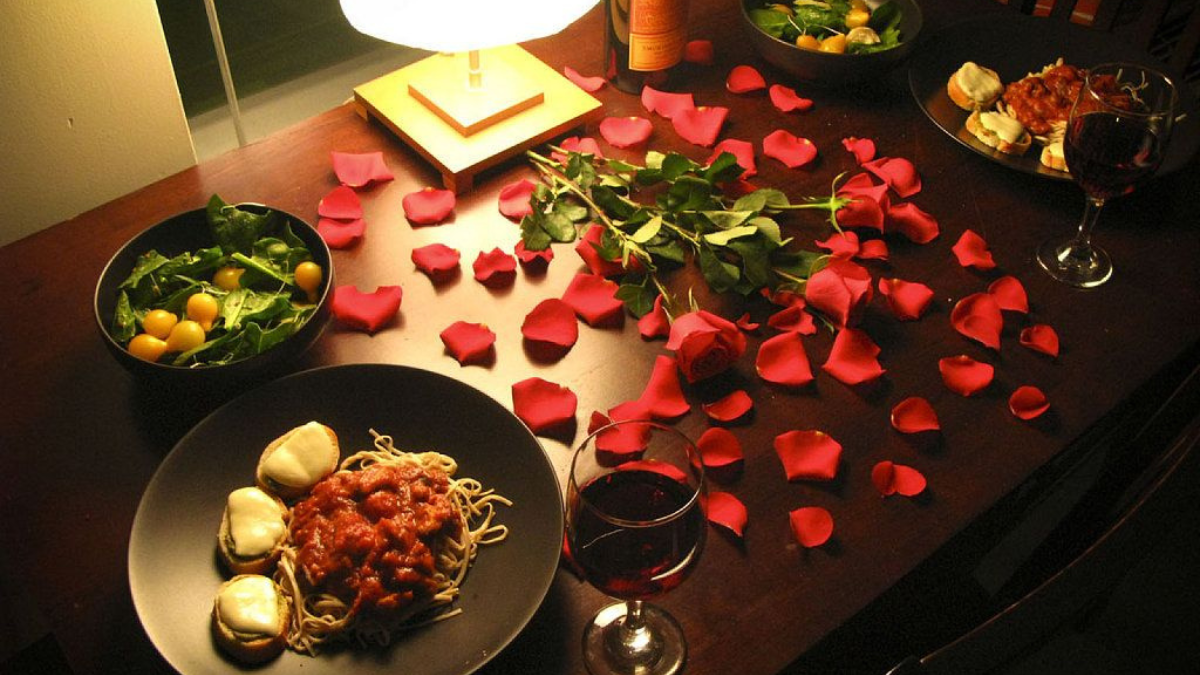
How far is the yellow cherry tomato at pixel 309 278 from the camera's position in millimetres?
1117

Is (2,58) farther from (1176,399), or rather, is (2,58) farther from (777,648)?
(1176,399)

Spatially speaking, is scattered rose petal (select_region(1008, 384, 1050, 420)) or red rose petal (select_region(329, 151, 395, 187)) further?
red rose petal (select_region(329, 151, 395, 187))

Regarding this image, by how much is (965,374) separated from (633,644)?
1.67ft

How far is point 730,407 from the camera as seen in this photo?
1.09 m

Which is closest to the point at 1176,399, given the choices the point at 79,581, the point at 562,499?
the point at 562,499

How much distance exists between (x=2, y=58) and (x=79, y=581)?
78 cm

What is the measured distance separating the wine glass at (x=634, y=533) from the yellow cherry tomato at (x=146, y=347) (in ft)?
1.52

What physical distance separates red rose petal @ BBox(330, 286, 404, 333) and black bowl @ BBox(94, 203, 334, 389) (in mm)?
52

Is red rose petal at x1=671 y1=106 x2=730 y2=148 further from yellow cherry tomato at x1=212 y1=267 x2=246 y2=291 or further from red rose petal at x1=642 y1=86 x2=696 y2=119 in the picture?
yellow cherry tomato at x1=212 y1=267 x2=246 y2=291

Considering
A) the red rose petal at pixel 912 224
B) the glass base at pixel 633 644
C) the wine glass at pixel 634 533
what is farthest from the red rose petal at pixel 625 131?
the glass base at pixel 633 644

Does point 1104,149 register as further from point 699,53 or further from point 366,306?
point 366,306

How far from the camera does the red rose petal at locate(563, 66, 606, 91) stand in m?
1.52

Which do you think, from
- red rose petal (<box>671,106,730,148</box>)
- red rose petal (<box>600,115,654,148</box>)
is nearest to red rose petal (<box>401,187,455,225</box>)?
red rose petal (<box>600,115,654,148</box>)

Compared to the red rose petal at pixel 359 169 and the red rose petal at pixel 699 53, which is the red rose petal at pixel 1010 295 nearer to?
the red rose petal at pixel 699 53
